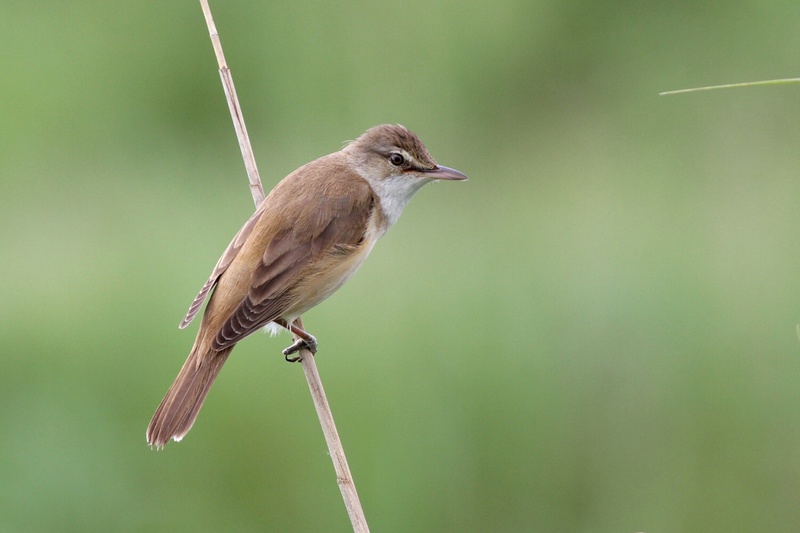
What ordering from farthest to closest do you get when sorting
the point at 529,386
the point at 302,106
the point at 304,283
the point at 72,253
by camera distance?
the point at 302,106, the point at 72,253, the point at 529,386, the point at 304,283

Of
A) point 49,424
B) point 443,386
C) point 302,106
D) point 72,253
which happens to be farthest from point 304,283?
point 302,106

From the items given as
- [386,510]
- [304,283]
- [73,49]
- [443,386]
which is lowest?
[386,510]

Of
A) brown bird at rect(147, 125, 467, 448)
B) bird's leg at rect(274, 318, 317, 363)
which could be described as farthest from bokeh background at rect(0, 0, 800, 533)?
brown bird at rect(147, 125, 467, 448)

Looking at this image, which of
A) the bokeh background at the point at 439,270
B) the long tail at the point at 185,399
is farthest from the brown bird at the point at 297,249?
the bokeh background at the point at 439,270

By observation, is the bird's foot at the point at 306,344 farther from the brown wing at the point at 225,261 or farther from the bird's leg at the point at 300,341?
the brown wing at the point at 225,261

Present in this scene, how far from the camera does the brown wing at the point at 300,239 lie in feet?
12.1

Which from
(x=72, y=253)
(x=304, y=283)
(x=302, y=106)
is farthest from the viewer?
(x=302, y=106)

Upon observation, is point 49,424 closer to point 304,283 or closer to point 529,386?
point 304,283

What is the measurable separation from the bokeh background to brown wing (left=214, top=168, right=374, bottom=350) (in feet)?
2.34

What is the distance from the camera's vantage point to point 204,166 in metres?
6.12

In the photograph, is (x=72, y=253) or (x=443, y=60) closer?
(x=72, y=253)

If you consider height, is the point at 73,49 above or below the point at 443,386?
above

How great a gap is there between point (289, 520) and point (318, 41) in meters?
2.77

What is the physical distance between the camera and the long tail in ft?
11.4
